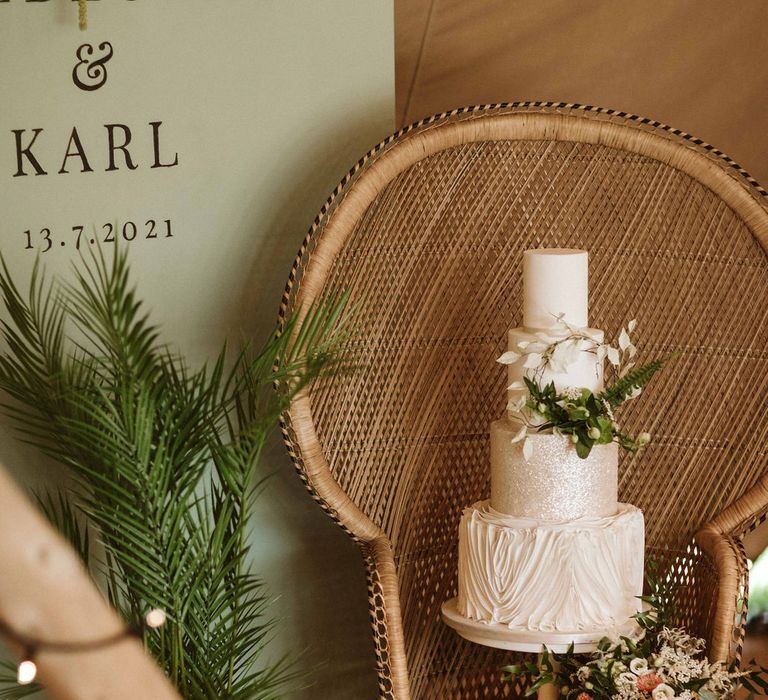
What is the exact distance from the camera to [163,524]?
140 centimetres

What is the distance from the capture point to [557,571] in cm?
149

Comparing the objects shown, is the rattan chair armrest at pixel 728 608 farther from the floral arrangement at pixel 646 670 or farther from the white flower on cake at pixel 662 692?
the white flower on cake at pixel 662 692

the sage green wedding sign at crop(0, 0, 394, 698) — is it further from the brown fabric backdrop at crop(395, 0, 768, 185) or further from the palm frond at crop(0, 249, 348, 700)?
the palm frond at crop(0, 249, 348, 700)

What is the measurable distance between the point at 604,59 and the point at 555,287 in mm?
819

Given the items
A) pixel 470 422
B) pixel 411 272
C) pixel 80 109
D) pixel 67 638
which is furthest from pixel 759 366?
pixel 67 638

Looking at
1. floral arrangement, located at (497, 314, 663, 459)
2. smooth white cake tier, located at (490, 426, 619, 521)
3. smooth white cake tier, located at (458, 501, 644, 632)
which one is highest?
floral arrangement, located at (497, 314, 663, 459)

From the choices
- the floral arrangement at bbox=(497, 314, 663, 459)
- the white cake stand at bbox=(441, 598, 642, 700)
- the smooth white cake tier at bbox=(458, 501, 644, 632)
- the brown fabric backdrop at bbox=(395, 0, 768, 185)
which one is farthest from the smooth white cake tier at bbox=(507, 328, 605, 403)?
the brown fabric backdrop at bbox=(395, 0, 768, 185)

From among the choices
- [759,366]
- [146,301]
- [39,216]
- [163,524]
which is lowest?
[163,524]

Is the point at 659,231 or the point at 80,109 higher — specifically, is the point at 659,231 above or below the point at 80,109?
below

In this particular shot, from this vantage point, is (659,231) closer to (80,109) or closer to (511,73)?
(511,73)

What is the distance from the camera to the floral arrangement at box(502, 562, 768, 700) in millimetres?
1489

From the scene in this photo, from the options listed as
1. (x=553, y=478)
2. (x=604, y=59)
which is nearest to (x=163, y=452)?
(x=553, y=478)

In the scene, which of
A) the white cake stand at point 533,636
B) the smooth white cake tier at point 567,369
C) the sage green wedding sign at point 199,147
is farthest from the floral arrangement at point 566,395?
the sage green wedding sign at point 199,147

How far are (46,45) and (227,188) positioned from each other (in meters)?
0.41
